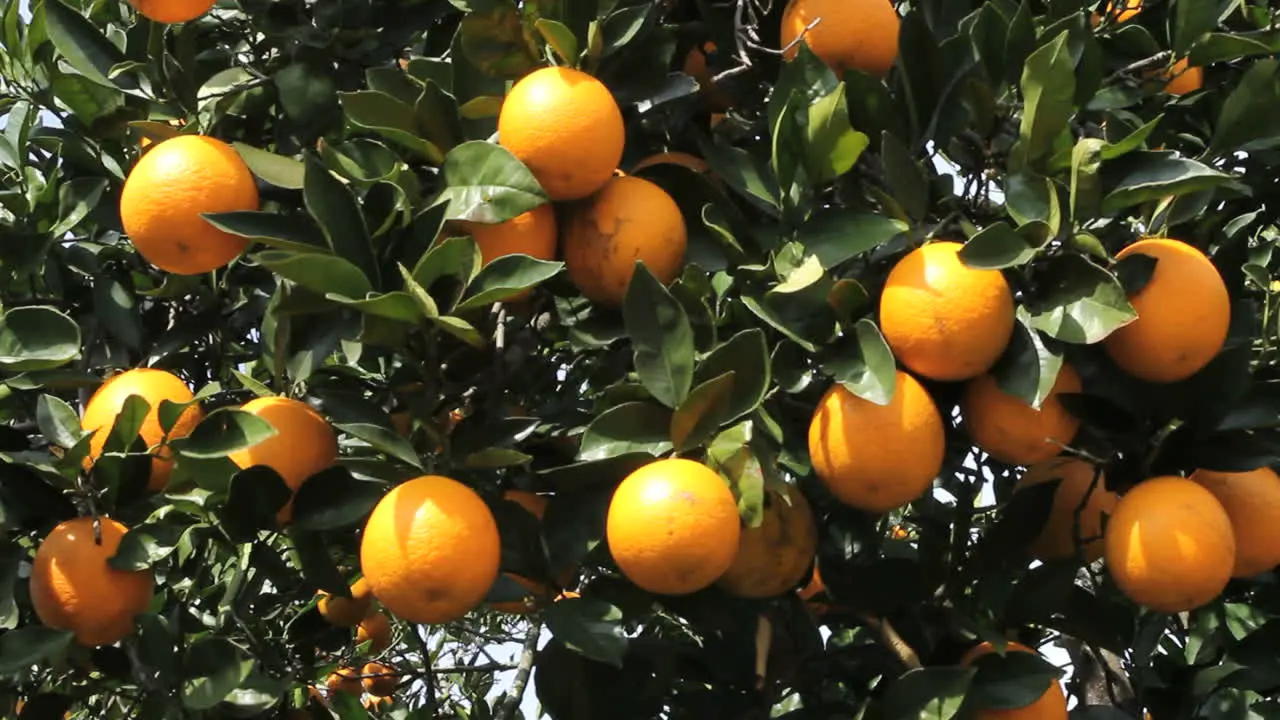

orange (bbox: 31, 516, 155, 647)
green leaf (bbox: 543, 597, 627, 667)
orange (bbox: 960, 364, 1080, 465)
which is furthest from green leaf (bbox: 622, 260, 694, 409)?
orange (bbox: 31, 516, 155, 647)

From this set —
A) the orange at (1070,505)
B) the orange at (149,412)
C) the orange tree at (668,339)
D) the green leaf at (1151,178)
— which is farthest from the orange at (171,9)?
the orange at (1070,505)

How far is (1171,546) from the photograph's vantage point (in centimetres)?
155

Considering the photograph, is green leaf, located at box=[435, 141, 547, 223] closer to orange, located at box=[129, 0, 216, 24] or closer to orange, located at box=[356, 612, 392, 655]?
orange, located at box=[129, 0, 216, 24]

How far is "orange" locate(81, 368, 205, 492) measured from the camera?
1.82 m

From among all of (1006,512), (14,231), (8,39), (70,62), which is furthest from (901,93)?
(8,39)

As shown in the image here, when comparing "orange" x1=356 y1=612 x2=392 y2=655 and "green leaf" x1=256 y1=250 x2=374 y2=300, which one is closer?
"green leaf" x1=256 y1=250 x2=374 y2=300

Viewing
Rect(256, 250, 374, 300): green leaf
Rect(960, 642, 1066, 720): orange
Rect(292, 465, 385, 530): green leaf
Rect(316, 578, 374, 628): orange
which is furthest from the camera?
Rect(316, 578, 374, 628): orange

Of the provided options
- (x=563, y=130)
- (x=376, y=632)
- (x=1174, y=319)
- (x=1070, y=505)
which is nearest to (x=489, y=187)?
(x=563, y=130)

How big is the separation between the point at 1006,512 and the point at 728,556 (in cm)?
50

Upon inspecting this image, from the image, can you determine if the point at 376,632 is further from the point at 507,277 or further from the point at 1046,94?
Result: the point at 1046,94

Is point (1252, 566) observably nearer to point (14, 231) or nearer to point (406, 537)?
point (406, 537)

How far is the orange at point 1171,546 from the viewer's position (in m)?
1.56

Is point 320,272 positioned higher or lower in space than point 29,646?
higher

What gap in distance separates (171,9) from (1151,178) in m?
1.22
